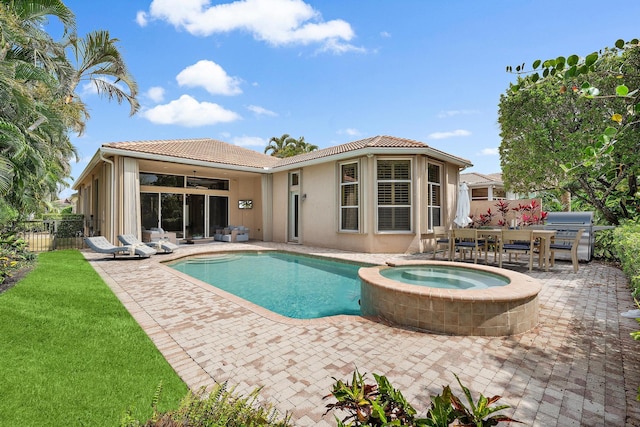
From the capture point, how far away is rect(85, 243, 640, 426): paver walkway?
2717mm

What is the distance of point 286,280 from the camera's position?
8.97 meters

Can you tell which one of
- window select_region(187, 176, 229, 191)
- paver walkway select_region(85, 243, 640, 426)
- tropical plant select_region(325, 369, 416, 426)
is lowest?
paver walkway select_region(85, 243, 640, 426)

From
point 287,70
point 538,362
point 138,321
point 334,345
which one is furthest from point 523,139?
point 138,321

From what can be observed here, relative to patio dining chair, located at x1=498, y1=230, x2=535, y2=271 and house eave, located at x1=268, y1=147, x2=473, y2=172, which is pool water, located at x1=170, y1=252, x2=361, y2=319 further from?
house eave, located at x1=268, y1=147, x2=473, y2=172

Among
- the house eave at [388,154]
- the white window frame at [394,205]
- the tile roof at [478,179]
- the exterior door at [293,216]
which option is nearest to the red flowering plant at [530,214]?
the house eave at [388,154]

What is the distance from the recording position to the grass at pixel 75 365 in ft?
8.21

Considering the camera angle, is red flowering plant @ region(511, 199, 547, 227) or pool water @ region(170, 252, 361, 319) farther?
red flowering plant @ region(511, 199, 547, 227)

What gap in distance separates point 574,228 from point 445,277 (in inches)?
293

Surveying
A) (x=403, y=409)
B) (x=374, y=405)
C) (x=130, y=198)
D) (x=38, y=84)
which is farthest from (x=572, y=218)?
(x=38, y=84)

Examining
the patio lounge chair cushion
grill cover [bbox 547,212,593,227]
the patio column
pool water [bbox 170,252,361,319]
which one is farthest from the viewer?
the patio lounge chair cushion

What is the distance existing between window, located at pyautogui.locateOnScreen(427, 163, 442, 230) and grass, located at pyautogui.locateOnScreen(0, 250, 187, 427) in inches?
466

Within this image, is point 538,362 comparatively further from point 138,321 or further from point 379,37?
point 379,37

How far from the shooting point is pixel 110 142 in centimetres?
1234

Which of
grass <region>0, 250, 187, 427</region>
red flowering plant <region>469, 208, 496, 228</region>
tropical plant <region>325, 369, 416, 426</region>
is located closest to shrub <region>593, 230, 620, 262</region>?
red flowering plant <region>469, 208, 496, 228</region>
